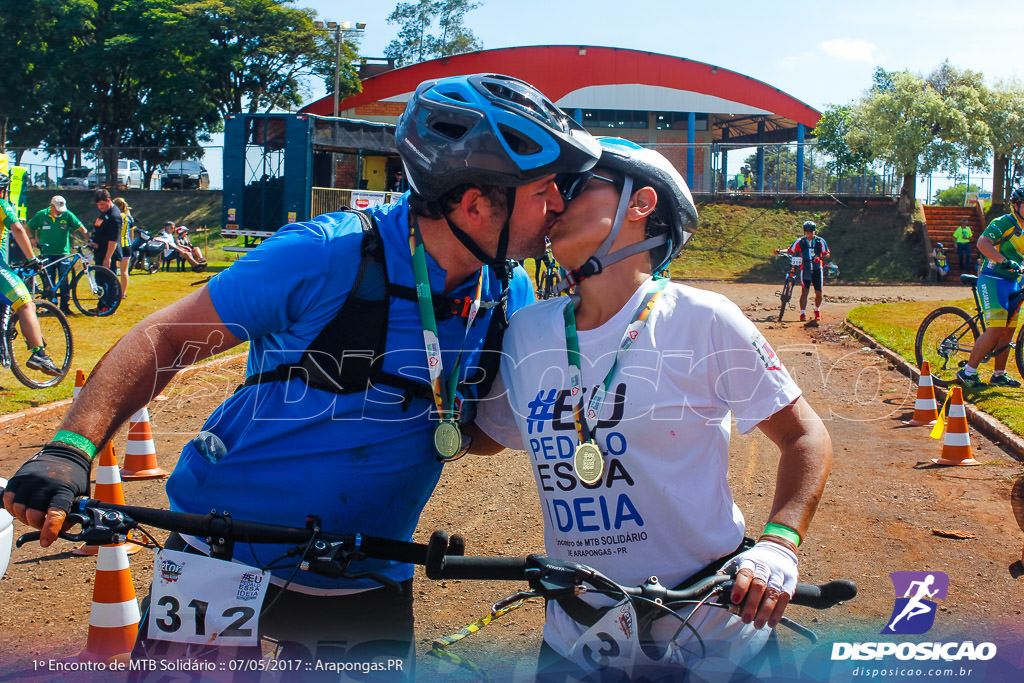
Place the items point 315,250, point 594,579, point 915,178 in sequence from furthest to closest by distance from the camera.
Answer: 1. point 915,178
2. point 315,250
3. point 594,579

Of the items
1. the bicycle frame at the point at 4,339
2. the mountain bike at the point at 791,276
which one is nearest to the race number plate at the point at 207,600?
the bicycle frame at the point at 4,339

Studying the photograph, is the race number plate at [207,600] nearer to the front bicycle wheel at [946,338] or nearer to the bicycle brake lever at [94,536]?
the bicycle brake lever at [94,536]

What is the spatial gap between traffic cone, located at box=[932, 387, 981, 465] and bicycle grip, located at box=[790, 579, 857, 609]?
6698 millimetres

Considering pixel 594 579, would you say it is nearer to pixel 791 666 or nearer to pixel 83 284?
pixel 791 666

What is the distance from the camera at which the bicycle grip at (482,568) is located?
1979 millimetres

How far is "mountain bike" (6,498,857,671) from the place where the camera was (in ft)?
6.35

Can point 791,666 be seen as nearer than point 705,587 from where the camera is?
No

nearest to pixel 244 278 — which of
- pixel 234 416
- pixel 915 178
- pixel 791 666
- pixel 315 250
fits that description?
pixel 315 250

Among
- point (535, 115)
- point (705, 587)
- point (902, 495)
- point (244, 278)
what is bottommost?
point (902, 495)

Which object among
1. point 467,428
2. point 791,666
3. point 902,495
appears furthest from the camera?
point 902,495

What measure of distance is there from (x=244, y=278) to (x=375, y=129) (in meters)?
26.5

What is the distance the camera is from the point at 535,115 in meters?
2.31

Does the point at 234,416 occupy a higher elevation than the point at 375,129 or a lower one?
lower

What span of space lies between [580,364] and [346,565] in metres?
0.81
